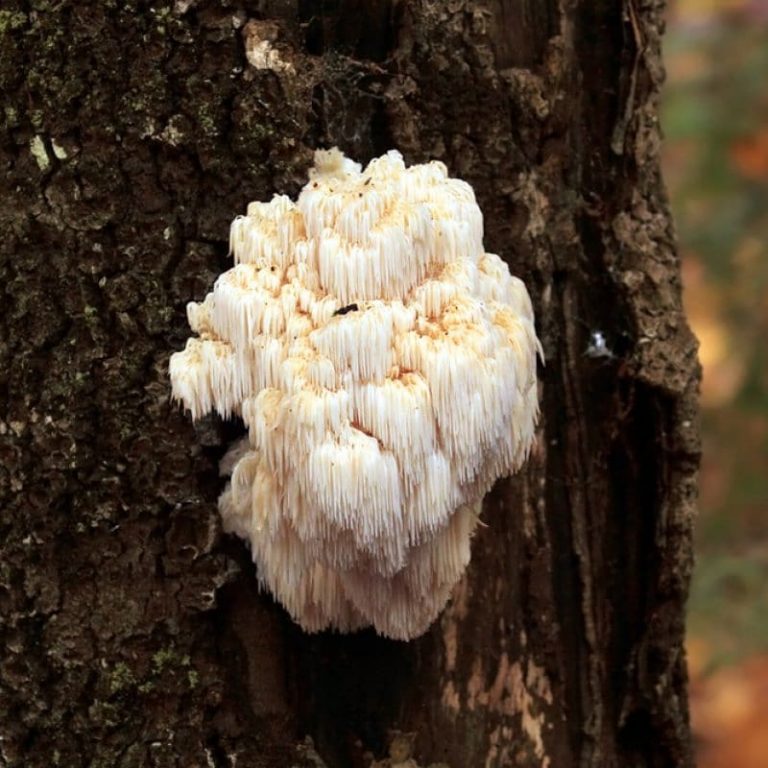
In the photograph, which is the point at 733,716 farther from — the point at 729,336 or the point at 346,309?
the point at 346,309

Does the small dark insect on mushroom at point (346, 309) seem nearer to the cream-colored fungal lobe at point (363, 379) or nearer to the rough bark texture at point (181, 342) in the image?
the cream-colored fungal lobe at point (363, 379)

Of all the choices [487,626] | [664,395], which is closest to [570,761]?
[487,626]

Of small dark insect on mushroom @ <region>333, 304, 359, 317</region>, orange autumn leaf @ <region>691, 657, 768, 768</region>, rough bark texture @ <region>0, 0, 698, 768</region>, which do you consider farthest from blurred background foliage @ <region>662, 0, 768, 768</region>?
small dark insect on mushroom @ <region>333, 304, 359, 317</region>

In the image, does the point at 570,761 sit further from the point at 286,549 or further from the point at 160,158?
the point at 160,158

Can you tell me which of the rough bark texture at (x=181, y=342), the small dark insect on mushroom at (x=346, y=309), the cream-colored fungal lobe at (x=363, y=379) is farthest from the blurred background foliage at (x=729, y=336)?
the small dark insect on mushroom at (x=346, y=309)

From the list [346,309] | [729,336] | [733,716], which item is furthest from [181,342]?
[733,716]
